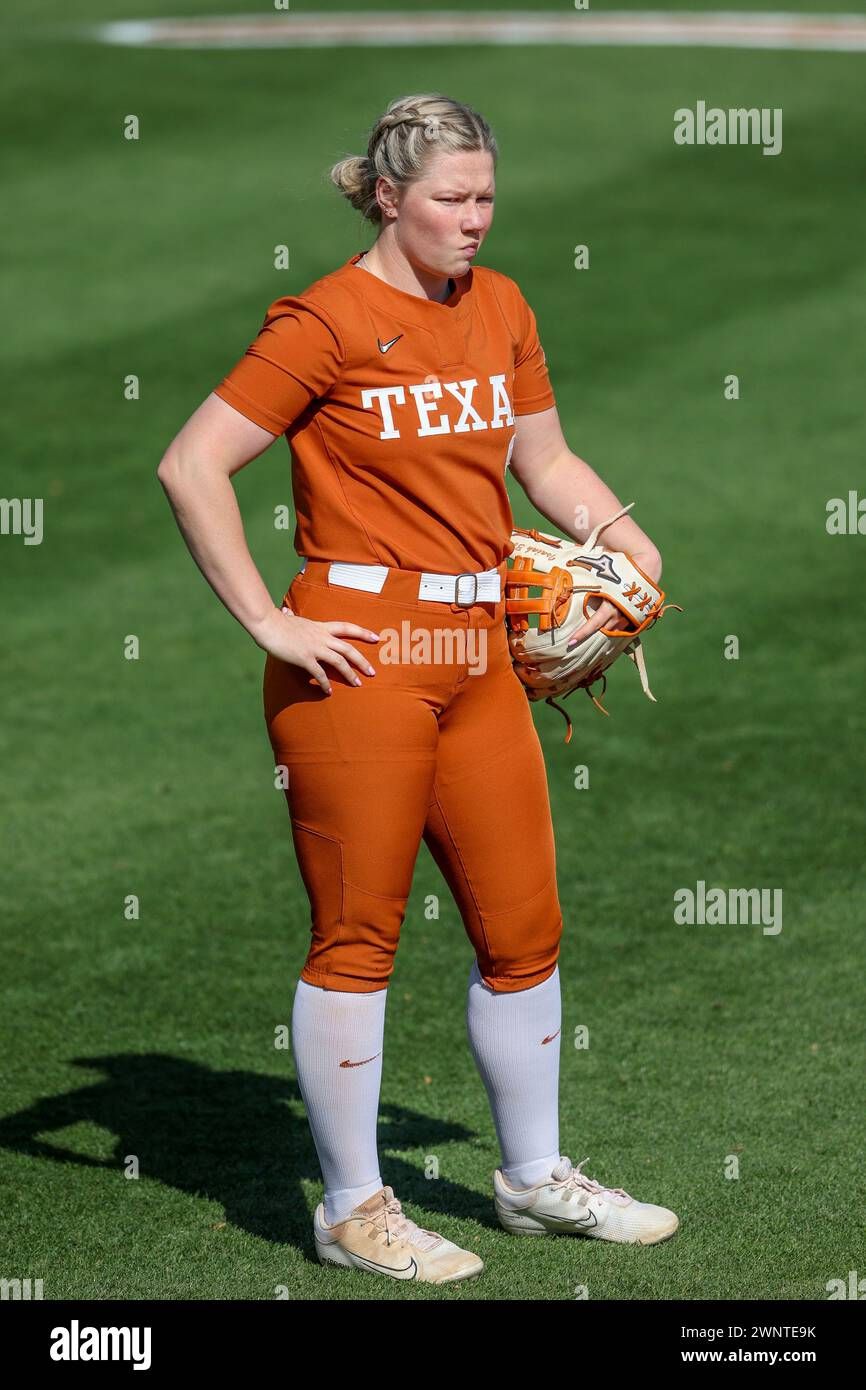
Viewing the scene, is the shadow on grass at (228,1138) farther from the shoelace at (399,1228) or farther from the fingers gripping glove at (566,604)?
the fingers gripping glove at (566,604)

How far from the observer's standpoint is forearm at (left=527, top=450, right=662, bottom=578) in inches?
173

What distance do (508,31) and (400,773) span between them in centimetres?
1739

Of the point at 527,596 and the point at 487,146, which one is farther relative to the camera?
the point at 527,596

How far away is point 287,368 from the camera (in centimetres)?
379

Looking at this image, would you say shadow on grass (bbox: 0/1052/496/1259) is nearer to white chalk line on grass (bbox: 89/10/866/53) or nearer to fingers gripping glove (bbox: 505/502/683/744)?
fingers gripping glove (bbox: 505/502/683/744)

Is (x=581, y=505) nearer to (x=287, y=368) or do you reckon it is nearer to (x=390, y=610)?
(x=390, y=610)

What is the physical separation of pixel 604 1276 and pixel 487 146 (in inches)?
96.6

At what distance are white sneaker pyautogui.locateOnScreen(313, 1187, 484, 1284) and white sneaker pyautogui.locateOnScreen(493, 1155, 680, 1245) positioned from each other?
0.25 metres

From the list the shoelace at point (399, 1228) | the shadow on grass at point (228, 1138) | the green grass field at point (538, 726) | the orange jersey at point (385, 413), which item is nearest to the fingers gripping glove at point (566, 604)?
the orange jersey at point (385, 413)

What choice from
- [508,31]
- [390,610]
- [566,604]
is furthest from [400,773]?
[508,31]

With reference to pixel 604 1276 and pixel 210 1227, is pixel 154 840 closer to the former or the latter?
pixel 210 1227

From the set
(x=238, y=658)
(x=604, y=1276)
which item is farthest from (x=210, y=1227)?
(x=238, y=658)

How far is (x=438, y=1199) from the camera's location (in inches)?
186

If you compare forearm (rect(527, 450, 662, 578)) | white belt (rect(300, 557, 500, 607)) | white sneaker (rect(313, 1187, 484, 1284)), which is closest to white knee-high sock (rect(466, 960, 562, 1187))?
white sneaker (rect(313, 1187, 484, 1284))
